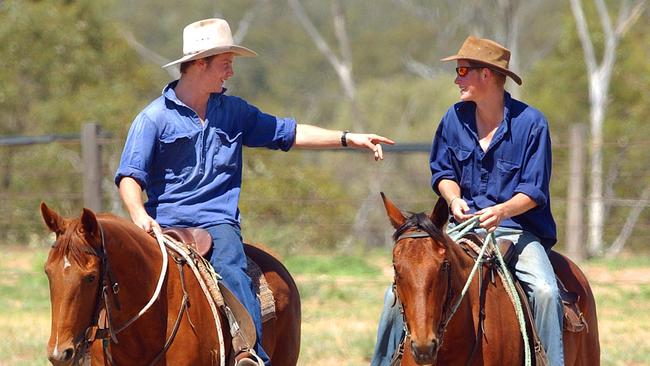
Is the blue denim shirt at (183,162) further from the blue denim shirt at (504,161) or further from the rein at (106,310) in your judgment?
the blue denim shirt at (504,161)

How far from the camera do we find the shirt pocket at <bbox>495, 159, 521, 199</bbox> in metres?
5.95

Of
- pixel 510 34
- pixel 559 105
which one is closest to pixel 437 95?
pixel 559 105

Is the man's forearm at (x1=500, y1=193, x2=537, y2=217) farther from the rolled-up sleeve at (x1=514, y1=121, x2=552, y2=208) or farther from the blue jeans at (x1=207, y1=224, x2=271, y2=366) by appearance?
the blue jeans at (x1=207, y1=224, x2=271, y2=366)

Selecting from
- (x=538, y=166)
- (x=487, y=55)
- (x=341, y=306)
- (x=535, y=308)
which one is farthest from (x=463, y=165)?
(x=341, y=306)

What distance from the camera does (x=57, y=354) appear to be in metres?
4.65

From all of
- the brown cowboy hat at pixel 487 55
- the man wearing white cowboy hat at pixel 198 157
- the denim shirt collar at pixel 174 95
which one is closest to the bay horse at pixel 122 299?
the man wearing white cowboy hat at pixel 198 157

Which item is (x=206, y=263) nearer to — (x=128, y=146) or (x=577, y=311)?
(x=128, y=146)

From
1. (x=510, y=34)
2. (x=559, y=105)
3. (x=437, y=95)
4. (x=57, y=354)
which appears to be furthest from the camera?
(x=437, y=95)

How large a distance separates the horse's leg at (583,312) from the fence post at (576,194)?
865 cm

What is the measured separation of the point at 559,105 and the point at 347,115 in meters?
11.3

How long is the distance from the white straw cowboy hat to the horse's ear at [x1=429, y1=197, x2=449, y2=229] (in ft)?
4.53

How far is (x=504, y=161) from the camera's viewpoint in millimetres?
5957

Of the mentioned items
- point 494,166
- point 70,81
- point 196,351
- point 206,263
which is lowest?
point 196,351

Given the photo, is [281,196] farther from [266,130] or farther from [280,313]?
[280,313]
